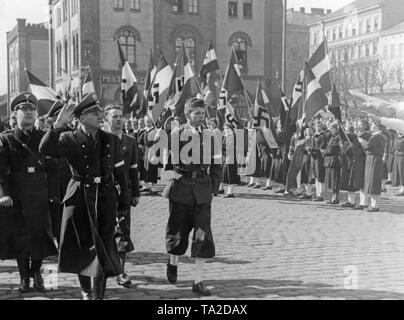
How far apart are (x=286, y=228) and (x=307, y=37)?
43.3 metres

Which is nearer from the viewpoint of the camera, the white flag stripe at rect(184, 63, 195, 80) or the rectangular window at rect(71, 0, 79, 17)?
the white flag stripe at rect(184, 63, 195, 80)

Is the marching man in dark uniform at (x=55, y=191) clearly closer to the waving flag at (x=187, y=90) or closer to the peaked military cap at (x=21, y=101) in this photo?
the peaked military cap at (x=21, y=101)

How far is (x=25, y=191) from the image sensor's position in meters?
6.15

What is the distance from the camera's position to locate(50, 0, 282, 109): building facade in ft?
130

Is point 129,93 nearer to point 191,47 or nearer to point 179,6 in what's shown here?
point 191,47

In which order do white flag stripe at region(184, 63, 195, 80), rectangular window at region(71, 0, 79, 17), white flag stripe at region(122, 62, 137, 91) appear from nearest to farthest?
white flag stripe at region(122, 62, 137, 91) → white flag stripe at region(184, 63, 195, 80) → rectangular window at region(71, 0, 79, 17)

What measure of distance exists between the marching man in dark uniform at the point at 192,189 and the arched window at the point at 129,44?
35144 millimetres

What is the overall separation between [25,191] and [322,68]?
8.29 meters

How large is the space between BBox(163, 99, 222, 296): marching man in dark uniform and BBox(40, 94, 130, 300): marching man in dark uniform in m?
0.98

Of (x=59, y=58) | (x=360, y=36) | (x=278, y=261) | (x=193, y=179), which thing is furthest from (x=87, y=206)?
(x=59, y=58)

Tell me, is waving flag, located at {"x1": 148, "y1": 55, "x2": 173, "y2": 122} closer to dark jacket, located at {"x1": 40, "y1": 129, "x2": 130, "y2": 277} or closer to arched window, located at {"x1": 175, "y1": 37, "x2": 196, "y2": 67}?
dark jacket, located at {"x1": 40, "y1": 129, "x2": 130, "y2": 277}

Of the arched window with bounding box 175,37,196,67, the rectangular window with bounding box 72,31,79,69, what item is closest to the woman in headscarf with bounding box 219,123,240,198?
the arched window with bounding box 175,37,196,67

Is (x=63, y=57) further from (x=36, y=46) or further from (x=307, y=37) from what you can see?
(x=307, y=37)

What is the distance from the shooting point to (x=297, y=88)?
43.1 ft
